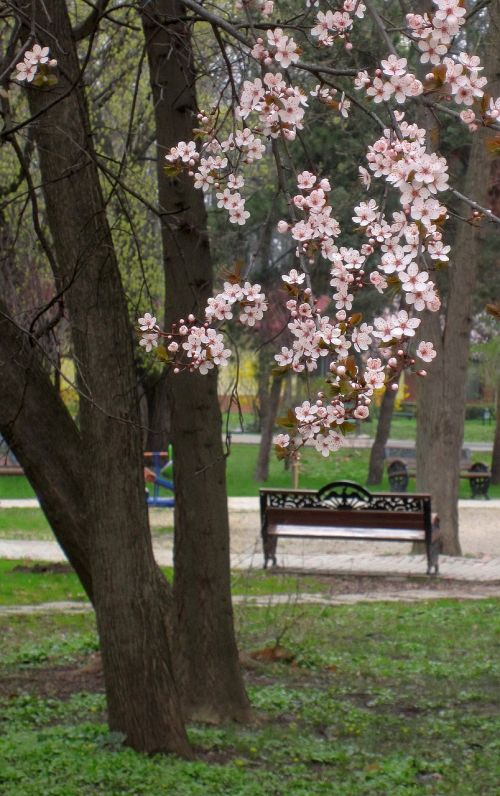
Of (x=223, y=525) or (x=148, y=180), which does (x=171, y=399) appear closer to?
(x=223, y=525)

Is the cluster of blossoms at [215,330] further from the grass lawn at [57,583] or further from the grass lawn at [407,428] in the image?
the grass lawn at [407,428]

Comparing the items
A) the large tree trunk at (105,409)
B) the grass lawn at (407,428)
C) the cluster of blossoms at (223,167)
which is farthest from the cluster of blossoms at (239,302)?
the grass lawn at (407,428)

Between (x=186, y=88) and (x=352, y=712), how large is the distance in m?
3.68

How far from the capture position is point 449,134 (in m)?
20.3

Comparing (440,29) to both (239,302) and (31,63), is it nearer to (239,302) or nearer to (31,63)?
(239,302)

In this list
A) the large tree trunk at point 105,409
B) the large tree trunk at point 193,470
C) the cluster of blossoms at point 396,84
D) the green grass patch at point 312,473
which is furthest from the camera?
the green grass patch at point 312,473

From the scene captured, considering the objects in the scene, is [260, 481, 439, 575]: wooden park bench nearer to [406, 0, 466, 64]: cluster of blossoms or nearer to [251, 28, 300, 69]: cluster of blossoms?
[251, 28, 300, 69]: cluster of blossoms

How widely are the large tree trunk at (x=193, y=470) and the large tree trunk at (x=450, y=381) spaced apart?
31.6 feet

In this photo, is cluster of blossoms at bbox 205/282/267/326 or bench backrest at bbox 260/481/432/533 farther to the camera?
bench backrest at bbox 260/481/432/533

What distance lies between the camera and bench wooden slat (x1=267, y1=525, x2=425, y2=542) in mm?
14664

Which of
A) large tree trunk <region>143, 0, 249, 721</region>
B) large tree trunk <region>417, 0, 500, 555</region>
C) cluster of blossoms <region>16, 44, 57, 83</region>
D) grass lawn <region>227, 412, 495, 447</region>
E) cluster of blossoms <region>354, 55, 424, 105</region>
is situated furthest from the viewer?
grass lawn <region>227, 412, 495, 447</region>

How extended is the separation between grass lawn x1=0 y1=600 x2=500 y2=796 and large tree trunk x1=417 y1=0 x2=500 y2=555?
650 cm

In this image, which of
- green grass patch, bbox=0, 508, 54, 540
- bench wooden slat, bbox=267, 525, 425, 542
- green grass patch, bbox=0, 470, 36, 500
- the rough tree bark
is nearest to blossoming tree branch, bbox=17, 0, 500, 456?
bench wooden slat, bbox=267, 525, 425, 542

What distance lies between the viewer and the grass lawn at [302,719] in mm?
5570
